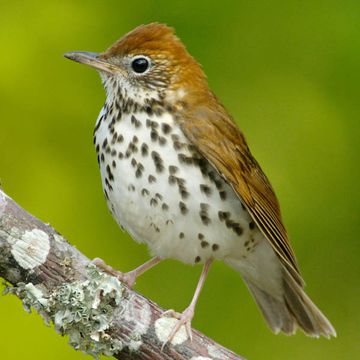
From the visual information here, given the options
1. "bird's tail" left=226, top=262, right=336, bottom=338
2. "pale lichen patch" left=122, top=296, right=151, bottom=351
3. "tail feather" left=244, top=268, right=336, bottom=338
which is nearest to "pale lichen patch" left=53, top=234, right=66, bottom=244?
"pale lichen patch" left=122, top=296, right=151, bottom=351

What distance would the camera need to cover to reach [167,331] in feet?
12.6

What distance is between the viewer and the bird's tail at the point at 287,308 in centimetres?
471

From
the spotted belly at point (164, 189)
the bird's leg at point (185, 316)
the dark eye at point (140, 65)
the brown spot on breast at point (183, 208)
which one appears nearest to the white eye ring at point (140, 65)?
the dark eye at point (140, 65)

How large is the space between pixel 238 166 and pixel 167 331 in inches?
31.4

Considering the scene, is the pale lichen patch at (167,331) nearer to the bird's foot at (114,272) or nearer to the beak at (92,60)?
the bird's foot at (114,272)

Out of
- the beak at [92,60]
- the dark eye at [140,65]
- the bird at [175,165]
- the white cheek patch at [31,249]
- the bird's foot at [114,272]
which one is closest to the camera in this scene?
the white cheek patch at [31,249]

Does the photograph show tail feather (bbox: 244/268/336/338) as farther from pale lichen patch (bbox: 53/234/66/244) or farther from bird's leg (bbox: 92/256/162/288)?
pale lichen patch (bbox: 53/234/66/244)

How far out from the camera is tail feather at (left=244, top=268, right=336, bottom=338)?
471 centimetres

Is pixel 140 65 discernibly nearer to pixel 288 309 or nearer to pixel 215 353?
pixel 215 353

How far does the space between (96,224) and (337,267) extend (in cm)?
91

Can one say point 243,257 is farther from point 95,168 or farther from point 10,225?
point 10,225

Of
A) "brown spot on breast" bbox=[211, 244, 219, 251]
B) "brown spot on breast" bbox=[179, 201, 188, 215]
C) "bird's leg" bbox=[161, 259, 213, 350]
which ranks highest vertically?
"brown spot on breast" bbox=[211, 244, 219, 251]

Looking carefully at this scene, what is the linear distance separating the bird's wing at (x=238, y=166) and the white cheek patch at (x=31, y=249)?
778mm

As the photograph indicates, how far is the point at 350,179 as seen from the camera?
441 cm
